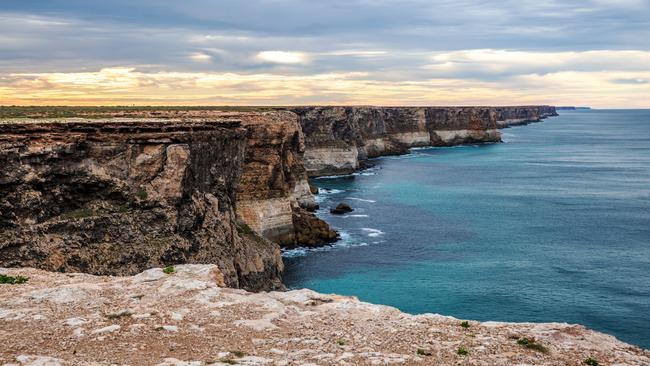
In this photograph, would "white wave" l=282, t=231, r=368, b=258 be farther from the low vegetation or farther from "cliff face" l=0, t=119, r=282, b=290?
the low vegetation

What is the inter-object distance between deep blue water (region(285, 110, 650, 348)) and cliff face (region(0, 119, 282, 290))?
50.0 feet

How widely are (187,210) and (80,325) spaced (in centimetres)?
2026

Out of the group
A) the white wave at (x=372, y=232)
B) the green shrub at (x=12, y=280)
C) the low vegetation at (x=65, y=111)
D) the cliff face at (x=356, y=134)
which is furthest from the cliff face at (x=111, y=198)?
the cliff face at (x=356, y=134)

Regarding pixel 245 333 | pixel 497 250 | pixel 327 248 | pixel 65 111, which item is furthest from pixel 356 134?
pixel 245 333

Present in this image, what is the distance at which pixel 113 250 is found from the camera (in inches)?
1276

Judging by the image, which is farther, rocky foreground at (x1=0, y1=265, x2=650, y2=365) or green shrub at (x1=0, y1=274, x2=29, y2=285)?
green shrub at (x1=0, y1=274, x2=29, y2=285)

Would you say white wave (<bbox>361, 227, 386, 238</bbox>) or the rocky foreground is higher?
the rocky foreground

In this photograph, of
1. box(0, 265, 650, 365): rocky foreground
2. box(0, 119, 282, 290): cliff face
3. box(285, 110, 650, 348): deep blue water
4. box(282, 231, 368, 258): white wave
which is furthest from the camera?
box(282, 231, 368, 258): white wave

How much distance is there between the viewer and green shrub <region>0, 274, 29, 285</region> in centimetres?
1962

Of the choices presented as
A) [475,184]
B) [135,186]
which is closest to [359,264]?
[135,186]

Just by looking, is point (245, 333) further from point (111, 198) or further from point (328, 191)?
point (328, 191)

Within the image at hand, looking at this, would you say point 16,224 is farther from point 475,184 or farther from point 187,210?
point 475,184

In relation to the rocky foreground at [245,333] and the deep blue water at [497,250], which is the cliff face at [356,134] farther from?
the rocky foreground at [245,333]

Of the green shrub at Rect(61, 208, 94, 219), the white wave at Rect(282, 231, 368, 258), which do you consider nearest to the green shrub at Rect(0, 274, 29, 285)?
the green shrub at Rect(61, 208, 94, 219)
